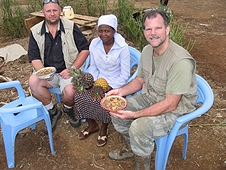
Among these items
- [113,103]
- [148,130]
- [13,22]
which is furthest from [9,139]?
[13,22]

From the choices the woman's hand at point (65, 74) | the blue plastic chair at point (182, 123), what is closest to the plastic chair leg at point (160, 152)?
the blue plastic chair at point (182, 123)

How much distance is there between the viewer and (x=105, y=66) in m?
2.90

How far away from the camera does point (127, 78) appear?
9.30 feet

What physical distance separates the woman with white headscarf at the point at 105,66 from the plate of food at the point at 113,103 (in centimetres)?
41

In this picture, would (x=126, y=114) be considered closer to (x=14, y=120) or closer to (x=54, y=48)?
(x=14, y=120)

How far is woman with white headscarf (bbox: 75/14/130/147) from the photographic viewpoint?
2.71 m

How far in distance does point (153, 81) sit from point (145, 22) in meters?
0.52

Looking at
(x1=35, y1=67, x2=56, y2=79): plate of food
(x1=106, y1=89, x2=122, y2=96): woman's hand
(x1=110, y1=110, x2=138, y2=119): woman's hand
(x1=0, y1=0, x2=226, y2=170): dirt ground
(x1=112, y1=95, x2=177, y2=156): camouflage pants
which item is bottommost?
(x1=0, y1=0, x2=226, y2=170): dirt ground

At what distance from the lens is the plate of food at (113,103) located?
2160 millimetres

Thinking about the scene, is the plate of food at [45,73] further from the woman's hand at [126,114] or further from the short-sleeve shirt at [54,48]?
the woman's hand at [126,114]

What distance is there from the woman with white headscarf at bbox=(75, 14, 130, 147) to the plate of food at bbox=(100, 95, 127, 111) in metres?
0.41

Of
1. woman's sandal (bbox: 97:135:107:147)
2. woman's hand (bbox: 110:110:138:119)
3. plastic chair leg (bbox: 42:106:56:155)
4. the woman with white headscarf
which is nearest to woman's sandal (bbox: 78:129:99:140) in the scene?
the woman with white headscarf

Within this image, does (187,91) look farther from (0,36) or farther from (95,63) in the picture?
(0,36)

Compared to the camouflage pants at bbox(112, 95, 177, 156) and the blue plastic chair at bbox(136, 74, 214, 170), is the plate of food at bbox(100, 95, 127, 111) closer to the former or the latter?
the camouflage pants at bbox(112, 95, 177, 156)
